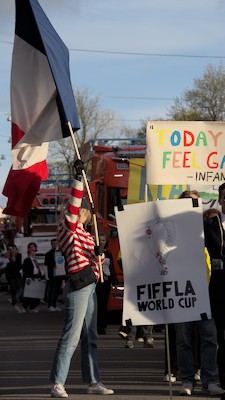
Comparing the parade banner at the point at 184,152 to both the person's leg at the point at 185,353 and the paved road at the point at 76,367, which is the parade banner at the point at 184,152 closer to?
the paved road at the point at 76,367

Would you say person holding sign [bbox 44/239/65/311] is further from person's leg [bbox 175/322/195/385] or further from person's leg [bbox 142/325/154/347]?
person's leg [bbox 175/322/195/385]

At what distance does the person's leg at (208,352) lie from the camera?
10.9 metres

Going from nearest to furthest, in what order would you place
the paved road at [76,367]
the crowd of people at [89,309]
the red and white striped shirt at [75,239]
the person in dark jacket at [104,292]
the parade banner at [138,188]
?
the crowd of people at [89,309] → the red and white striped shirt at [75,239] → the paved road at [76,367] → the parade banner at [138,188] → the person in dark jacket at [104,292]

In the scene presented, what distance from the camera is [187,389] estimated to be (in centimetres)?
1084

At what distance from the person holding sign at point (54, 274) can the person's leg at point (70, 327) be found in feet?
56.7

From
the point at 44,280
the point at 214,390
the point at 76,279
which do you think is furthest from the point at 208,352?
the point at 44,280

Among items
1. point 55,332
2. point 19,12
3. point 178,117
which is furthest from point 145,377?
point 178,117

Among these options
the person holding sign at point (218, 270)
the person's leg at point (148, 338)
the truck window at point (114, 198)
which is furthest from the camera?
the truck window at point (114, 198)

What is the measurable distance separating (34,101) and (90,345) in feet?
8.64

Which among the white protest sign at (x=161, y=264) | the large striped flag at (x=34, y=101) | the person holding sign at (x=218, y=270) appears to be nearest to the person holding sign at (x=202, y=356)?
the person holding sign at (x=218, y=270)

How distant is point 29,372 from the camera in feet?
43.8

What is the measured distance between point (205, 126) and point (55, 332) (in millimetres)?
7768

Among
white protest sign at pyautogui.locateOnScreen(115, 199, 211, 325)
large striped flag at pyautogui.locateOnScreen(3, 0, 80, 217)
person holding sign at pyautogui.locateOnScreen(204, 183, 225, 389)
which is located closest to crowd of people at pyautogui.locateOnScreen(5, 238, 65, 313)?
large striped flag at pyautogui.locateOnScreen(3, 0, 80, 217)

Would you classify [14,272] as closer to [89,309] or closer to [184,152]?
[184,152]
